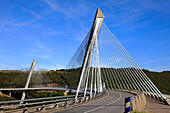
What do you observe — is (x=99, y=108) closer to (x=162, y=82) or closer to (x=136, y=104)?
(x=136, y=104)

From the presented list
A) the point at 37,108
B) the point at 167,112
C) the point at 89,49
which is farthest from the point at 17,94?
the point at 167,112

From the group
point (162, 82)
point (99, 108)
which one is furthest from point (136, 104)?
point (162, 82)

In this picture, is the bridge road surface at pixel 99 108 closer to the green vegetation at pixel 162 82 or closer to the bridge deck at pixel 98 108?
the bridge deck at pixel 98 108

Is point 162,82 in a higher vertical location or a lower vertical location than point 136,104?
higher

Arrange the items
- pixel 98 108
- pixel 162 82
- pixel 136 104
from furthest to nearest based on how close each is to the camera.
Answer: pixel 162 82 → pixel 98 108 → pixel 136 104

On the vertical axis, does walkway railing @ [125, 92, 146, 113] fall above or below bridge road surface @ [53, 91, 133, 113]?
above

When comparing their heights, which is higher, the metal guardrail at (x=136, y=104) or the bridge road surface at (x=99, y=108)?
the metal guardrail at (x=136, y=104)

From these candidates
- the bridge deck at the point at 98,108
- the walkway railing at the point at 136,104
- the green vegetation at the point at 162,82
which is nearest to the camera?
the walkway railing at the point at 136,104

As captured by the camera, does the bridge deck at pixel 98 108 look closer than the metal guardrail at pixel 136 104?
No

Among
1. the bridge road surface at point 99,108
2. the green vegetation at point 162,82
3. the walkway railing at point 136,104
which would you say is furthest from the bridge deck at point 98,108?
the green vegetation at point 162,82

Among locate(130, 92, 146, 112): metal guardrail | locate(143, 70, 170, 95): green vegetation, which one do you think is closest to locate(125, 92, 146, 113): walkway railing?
locate(130, 92, 146, 112): metal guardrail

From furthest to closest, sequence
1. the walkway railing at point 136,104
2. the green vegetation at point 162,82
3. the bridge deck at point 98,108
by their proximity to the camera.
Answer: the green vegetation at point 162,82 → the bridge deck at point 98,108 → the walkway railing at point 136,104

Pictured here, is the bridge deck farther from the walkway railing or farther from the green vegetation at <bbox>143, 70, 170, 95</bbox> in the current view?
the green vegetation at <bbox>143, 70, 170, 95</bbox>

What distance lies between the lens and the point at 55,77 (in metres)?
101
